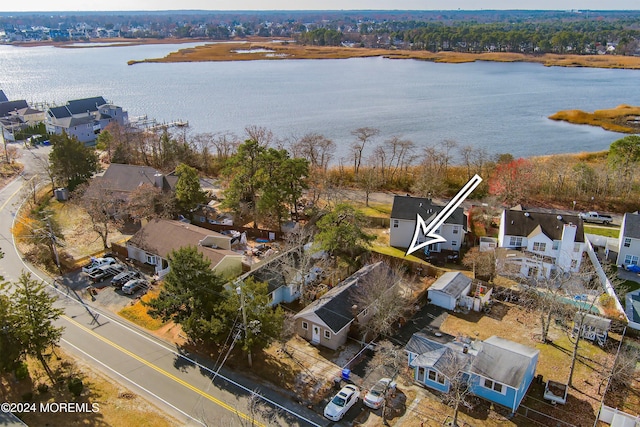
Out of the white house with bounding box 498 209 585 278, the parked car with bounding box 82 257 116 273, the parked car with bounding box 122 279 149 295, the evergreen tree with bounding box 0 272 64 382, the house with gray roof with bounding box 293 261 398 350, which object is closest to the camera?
the evergreen tree with bounding box 0 272 64 382

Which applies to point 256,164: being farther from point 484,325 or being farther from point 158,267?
point 484,325

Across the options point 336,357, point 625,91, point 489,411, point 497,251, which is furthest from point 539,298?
→ point 625,91

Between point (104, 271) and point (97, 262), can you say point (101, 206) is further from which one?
point (104, 271)

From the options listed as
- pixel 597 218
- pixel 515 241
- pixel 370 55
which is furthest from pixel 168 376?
pixel 370 55

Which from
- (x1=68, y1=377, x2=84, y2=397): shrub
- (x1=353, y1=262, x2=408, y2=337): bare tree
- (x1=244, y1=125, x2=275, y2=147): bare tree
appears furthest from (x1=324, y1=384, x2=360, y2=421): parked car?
(x1=244, y1=125, x2=275, y2=147): bare tree

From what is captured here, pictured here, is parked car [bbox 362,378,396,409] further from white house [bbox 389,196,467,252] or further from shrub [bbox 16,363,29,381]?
A: white house [bbox 389,196,467,252]
